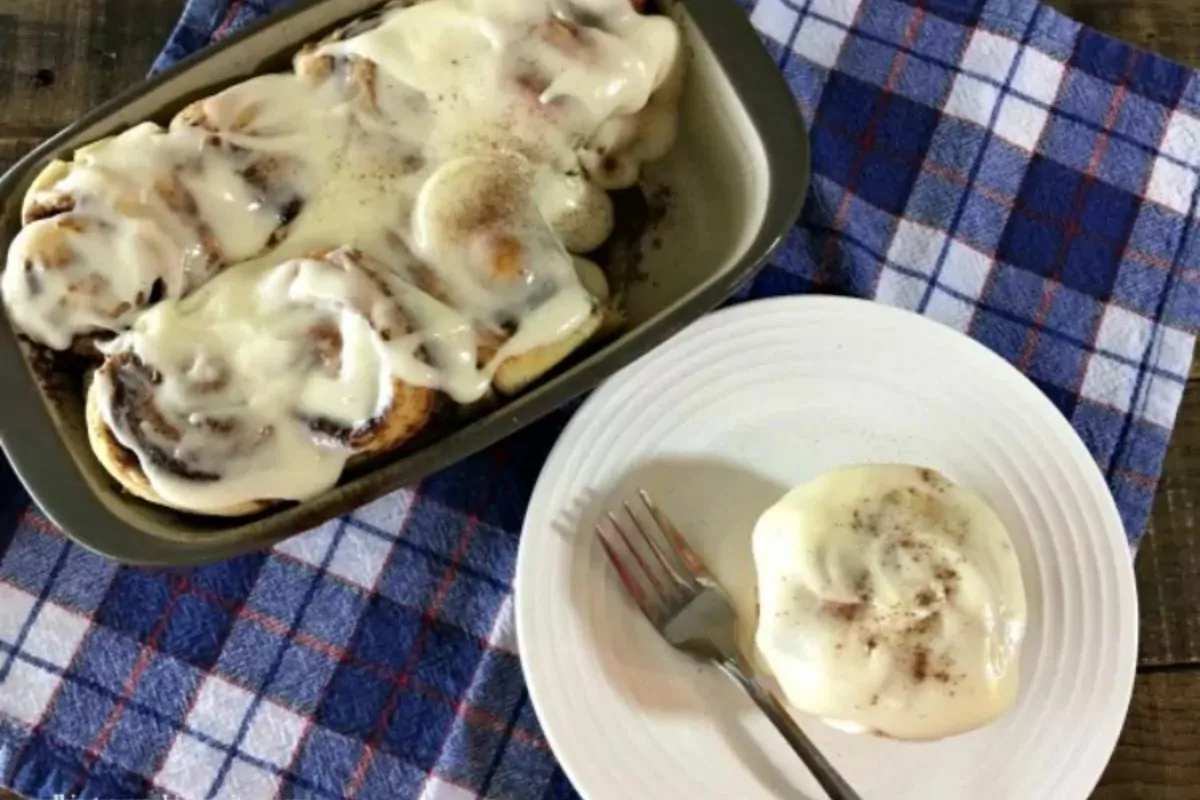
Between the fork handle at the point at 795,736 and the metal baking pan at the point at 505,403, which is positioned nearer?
the metal baking pan at the point at 505,403

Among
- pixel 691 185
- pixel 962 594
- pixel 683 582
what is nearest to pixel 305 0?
pixel 691 185

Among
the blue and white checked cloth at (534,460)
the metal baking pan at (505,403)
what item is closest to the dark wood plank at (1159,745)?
the blue and white checked cloth at (534,460)

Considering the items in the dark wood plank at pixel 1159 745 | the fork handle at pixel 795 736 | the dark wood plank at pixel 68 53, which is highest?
the dark wood plank at pixel 68 53

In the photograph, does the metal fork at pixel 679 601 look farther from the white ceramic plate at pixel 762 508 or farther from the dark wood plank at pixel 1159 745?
the dark wood plank at pixel 1159 745

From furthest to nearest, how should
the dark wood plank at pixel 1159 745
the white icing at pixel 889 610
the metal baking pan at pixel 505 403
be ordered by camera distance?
the dark wood plank at pixel 1159 745 < the white icing at pixel 889 610 < the metal baking pan at pixel 505 403

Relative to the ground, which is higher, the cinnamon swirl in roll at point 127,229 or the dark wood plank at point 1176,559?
the cinnamon swirl in roll at point 127,229

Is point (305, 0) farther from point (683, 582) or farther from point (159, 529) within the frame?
point (683, 582)

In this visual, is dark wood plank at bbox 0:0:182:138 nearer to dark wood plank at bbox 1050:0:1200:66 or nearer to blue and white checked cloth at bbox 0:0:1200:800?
blue and white checked cloth at bbox 0:0:1200:800
